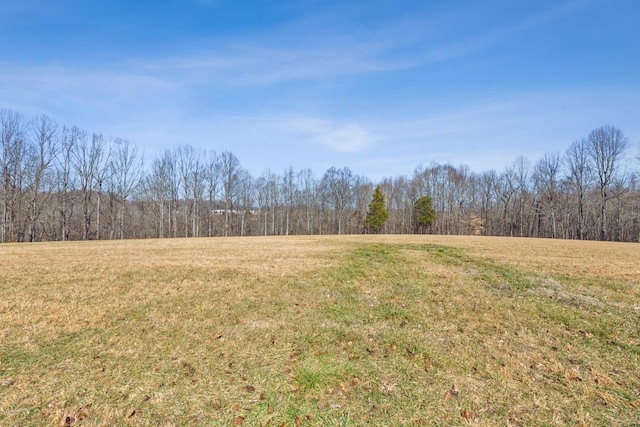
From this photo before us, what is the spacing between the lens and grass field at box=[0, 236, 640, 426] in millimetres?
3371

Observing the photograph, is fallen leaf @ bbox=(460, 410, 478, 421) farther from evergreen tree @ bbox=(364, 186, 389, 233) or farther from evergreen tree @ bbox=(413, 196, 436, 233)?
evergreen tree @ bbox=(413, 196, 436, 233)

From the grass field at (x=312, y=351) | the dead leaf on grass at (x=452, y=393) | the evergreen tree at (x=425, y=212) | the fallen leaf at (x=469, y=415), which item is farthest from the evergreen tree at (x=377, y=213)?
the fallen leaf at (x=469, y=415)

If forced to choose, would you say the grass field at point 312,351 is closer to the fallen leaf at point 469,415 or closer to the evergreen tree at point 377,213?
the fallen leaf at point 469,415

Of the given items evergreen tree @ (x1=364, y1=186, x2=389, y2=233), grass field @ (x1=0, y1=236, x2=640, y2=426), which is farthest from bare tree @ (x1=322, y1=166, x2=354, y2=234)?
grass field @ (x1=0, y1=236, x2=640, y2=426)

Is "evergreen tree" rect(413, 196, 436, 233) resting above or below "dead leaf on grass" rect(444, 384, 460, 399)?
above

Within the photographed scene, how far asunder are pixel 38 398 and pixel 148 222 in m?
51.9

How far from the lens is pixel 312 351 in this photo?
4.88 meters

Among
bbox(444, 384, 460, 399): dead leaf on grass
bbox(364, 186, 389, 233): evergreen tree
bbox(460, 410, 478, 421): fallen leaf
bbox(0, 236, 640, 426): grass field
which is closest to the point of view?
bbox(460, 410, 478, 421): fallen leaf

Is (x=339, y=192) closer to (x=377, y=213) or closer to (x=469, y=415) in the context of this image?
(x=377, y=213)

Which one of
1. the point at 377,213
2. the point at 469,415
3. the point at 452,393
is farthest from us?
the point at 377,213

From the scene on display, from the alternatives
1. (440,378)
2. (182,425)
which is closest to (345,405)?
(440,378)

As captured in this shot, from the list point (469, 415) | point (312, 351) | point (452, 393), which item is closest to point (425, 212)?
point (312, 351)

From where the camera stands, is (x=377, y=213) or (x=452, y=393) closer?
(x=452, y=393)

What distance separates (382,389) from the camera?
3816 mm
